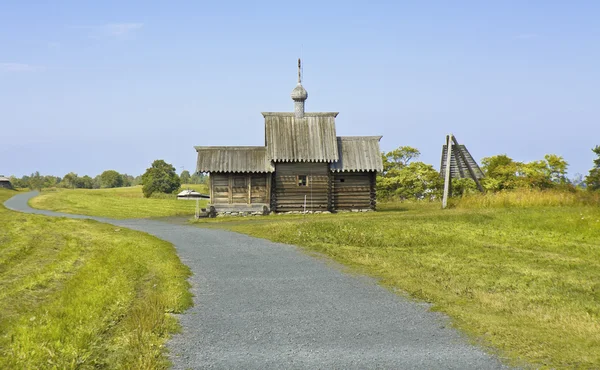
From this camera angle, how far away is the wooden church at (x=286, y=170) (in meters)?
39.1

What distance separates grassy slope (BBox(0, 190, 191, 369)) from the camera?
8.27m

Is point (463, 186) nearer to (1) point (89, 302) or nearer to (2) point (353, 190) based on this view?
(2) point (353, 190)

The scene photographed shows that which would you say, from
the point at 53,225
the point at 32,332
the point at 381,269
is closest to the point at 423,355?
the point at 32,332

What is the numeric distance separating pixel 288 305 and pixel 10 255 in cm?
1404

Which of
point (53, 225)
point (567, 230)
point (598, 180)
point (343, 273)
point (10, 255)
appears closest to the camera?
point (343, 273)

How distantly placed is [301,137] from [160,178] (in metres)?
59.4

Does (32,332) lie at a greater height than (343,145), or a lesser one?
lesser

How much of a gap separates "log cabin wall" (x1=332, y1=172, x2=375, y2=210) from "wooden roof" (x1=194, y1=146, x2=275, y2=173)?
16.2 feet

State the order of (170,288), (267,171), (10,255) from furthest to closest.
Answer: (267,171) → (10,255) → (170,288)

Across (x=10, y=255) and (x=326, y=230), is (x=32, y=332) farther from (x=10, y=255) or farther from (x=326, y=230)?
(x=326, y=230)

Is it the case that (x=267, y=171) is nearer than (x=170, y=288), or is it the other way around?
(x=170, y=288)

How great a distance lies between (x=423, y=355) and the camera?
8.16 m

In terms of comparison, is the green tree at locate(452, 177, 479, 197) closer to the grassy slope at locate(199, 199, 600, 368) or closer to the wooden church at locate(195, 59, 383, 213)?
the wooden church at locate(195, 59, 383, 213)

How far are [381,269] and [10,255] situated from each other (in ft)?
45.2
